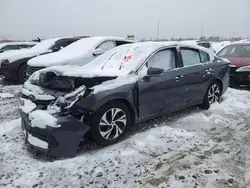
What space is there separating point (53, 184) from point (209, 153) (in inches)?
83.9

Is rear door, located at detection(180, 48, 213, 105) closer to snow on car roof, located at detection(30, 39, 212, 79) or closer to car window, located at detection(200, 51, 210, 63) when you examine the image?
car window, located at detection(200, 51, 210, 63)

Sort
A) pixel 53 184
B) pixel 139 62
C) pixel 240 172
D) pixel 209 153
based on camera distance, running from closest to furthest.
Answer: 1. pixel 53 184
2. pixel 240 172
3. pixel 209 153
4. pixel 139 62

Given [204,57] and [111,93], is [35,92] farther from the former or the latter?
[204,57]

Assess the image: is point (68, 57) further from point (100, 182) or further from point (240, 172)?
point (240, 172)

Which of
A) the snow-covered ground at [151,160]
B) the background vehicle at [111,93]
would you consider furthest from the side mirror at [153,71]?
the snow-covered ground at [151,160]

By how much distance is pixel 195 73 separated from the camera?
16.3 feet

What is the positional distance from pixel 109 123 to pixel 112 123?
0.18ft

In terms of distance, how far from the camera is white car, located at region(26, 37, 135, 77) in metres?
6.66

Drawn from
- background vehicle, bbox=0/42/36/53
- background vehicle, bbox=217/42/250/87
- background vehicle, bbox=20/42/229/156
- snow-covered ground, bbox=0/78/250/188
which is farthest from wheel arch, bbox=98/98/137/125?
background vehicle, bbox=0/42/36/53

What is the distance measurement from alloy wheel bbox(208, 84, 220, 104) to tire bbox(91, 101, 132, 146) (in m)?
2.39

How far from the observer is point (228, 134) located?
4.15 m

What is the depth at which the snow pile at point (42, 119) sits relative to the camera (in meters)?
3.20

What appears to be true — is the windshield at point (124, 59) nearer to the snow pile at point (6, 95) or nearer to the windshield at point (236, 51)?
Result: the snow pile at point (6, 95)

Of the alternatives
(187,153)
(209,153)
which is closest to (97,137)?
(187,153)
